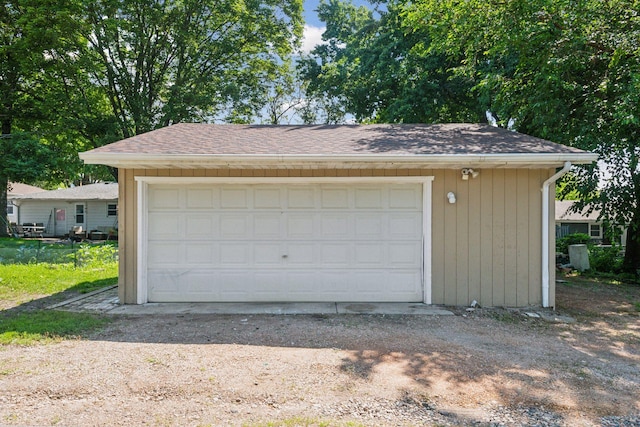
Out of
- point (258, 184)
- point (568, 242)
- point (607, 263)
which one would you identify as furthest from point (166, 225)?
point (568, 242)

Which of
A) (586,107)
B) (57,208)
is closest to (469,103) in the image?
(586,107)

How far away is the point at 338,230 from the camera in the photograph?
258 inches

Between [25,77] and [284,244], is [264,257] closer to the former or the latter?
[284,244]

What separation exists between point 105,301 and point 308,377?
15.0 ft

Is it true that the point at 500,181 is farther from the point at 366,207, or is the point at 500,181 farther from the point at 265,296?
the point at 265,296

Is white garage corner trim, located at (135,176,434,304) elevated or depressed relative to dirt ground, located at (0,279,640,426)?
elevated

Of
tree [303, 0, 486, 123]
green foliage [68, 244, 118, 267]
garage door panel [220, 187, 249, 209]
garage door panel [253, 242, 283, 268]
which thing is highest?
tree [303, 0, 486, 123]

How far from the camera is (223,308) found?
241 inches

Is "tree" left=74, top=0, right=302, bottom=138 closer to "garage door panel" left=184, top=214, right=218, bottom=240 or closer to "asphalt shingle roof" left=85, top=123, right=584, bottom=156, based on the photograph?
"asphalt shingle roof" left=85, top=123, right=584, bottom=156

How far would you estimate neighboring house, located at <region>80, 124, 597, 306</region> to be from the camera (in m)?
6.28

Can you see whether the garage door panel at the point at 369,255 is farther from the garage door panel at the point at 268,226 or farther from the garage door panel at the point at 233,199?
the garage door panel at the point at 233,199

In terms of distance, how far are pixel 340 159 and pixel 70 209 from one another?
22154mm

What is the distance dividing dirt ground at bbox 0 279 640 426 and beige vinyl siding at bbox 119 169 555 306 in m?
0.77

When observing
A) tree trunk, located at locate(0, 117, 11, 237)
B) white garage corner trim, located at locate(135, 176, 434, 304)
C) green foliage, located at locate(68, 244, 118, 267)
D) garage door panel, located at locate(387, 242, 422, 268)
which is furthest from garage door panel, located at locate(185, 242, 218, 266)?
tree trunk, located at locate(0, 117, 11, 237)
